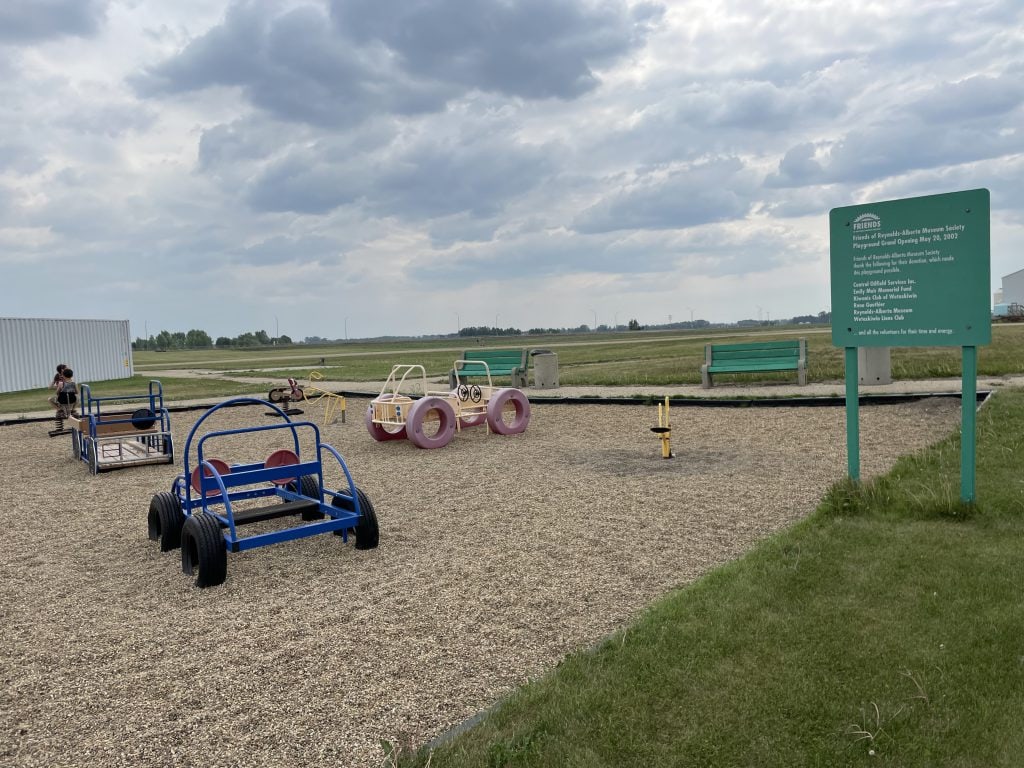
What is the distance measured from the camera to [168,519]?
20.6 ft

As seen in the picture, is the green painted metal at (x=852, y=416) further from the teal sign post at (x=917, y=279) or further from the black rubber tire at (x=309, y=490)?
the black rubber tire at (x=309, y=490)

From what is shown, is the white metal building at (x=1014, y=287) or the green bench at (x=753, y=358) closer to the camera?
the green bench at (x=753, y=358)

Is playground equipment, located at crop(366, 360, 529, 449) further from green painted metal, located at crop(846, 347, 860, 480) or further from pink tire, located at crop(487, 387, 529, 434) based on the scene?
green painted metal, located at crop(846, 347, 860, 480)

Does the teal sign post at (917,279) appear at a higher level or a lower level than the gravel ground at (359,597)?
higher

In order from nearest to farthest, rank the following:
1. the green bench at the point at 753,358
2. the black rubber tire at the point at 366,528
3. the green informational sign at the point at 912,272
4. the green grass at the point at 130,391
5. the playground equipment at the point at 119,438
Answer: the green informational sign at the point at 912,272 → the black rubber tire at the point at 366,528 → the playground equipment at the point at 119,438 → the green bench at the point at 753,358 → the green grass at the point at 130,391

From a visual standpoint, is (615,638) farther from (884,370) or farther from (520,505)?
(884,370)

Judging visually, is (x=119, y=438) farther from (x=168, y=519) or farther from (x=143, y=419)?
(x=168, y=519)

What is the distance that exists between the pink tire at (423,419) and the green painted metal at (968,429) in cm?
687

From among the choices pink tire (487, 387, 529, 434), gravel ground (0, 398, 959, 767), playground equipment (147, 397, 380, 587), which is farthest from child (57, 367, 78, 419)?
playground equipment (147, 397, 380, 587)

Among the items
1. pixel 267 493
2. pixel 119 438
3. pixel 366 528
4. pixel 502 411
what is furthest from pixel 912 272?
pixel 119 438

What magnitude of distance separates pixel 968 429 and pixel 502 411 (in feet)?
23.7

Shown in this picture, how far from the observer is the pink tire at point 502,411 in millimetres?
12008

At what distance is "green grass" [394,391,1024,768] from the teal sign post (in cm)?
149

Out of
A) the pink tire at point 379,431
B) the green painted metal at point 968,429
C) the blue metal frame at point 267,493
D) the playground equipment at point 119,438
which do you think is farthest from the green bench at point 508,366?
the green painted metal at point 968,429
